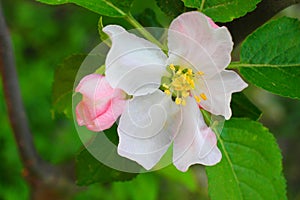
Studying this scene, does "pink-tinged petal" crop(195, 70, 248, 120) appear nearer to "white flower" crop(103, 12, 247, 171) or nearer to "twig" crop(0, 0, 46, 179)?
"white flower" crop(103, 12, 247, 171)

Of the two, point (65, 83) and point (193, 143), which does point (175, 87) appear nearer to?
point (193, 143)

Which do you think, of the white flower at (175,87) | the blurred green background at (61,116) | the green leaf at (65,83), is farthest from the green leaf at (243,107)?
the blurred green background at (61,116)

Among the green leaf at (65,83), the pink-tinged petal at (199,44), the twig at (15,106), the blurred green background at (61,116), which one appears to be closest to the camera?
the pink-tinged petal at (199,44)

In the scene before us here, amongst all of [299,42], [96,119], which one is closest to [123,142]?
[96,119]

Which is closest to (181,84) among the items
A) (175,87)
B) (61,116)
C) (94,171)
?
(175,87)

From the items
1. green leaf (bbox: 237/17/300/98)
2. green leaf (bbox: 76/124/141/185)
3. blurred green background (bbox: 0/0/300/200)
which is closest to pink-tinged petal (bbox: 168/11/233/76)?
green leaf (bbox: 237/17/300/98)

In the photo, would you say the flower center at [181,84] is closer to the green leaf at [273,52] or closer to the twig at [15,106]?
the green leaf at [273,52]
